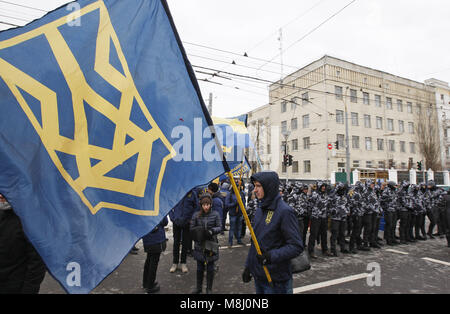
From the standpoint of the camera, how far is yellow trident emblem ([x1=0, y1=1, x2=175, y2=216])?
1799 mm

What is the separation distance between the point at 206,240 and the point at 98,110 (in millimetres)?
2983

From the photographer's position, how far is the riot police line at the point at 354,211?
22.2ft

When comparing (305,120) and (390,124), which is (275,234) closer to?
(305,120)

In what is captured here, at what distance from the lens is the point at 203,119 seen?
2.40 m

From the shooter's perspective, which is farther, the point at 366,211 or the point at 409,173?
the point at 409,173

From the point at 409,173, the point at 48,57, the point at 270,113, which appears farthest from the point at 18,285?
the point at 270,113

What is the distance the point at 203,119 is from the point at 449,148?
57.4m

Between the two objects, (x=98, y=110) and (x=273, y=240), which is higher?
(x=98, y=110)

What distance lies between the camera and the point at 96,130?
2.01 meters

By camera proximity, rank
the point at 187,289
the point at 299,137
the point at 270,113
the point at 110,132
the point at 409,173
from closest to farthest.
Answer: the point at 110,132
the point at 187,289
the point at 409,173
the point at 299,137
the point at 270,113

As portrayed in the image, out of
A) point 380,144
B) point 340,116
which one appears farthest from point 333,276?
point 380,144

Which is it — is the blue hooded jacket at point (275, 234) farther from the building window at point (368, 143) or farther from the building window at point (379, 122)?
the building window at point (379, 122)

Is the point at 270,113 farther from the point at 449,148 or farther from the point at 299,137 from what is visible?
the point at 449,148

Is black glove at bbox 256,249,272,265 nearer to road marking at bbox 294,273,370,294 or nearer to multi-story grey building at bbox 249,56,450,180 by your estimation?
road marking at bbox 294,273,370,294
